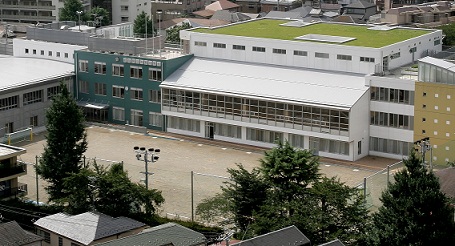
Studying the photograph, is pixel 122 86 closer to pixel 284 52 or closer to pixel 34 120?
pixel 34 120

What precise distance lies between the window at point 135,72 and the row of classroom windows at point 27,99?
3.22m

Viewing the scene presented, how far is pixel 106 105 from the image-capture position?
4322 cm

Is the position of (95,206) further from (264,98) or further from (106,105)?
(106,105)

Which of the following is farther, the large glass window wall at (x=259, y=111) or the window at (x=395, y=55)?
the window at (x=395, y=55)

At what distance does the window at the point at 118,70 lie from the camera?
42.8 m

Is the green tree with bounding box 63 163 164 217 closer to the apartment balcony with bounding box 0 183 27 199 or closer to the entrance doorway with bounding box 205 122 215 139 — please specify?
the apartment balcony with bounding box 0 183 27 199

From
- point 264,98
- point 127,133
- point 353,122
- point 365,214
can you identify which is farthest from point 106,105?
point 365,214

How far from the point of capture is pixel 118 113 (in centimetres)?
4325

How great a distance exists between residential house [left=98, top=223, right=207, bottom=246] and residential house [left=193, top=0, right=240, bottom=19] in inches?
1815

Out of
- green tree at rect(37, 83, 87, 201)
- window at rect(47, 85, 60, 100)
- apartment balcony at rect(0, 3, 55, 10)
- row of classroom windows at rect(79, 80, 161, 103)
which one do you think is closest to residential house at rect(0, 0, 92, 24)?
apartment balcony at rect(0, 3, 55, 10)

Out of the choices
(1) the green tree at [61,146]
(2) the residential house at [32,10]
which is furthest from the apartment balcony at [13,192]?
(2) the residential house at [32,10]

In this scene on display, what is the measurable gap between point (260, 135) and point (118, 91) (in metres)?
7.10

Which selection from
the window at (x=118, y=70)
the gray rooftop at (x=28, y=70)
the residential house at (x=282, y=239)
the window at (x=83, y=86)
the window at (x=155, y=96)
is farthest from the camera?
the window at (x=83, y=86)

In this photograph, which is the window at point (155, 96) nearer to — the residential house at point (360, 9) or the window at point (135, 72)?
the window at point (135, 72)
